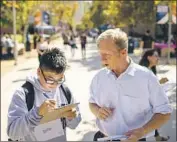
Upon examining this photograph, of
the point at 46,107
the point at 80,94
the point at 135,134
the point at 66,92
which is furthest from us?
the point at 80,94

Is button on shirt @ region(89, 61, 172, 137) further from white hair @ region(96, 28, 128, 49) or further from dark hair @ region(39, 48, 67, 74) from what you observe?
dark hair @ region(39, 48, 67, 74)

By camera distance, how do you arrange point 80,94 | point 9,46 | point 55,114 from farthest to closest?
point 9,46
point 80,94
point 55,114

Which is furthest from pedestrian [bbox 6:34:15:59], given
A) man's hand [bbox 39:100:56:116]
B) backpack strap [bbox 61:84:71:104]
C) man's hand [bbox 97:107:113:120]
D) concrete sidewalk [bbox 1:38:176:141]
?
man's hand [bbox 39:100:56:116]

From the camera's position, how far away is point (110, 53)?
3.29 metres

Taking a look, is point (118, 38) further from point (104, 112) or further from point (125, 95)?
point (104, 112)

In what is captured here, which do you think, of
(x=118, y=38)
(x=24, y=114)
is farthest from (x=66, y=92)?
(x=118, y=38)

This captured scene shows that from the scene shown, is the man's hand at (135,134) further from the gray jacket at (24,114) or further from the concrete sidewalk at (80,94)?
the concrete sidewalk at (80,94)

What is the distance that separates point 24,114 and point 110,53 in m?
0.76

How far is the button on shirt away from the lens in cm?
335

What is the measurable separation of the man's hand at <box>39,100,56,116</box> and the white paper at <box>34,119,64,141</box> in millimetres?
217

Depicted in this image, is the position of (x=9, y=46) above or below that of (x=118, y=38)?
below

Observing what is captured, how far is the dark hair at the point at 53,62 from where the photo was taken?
3165mm

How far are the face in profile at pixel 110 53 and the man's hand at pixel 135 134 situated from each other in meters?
0.50

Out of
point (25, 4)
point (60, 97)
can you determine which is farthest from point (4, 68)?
point (60, 97)
